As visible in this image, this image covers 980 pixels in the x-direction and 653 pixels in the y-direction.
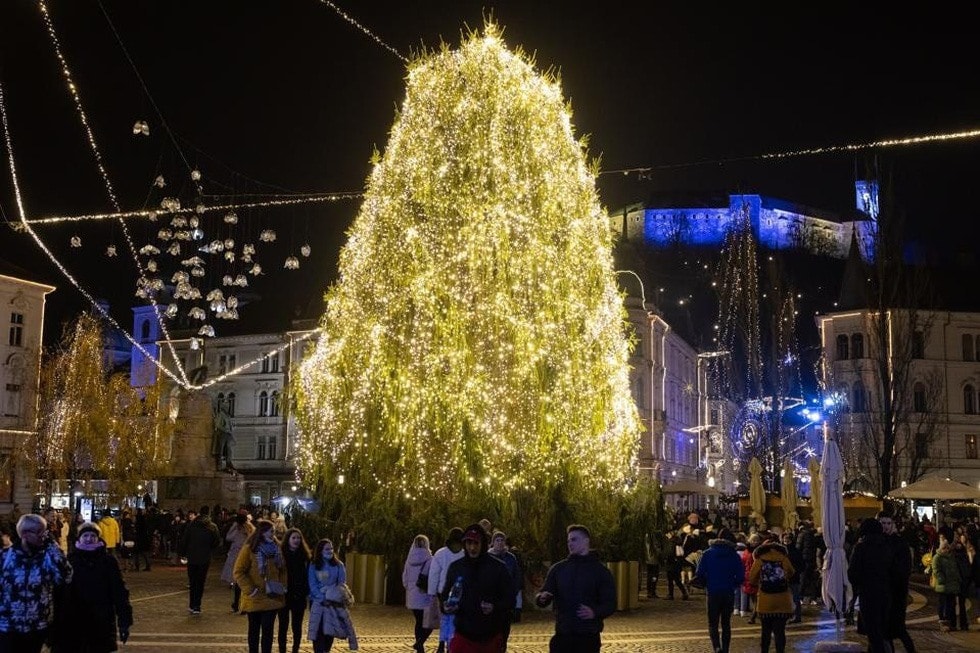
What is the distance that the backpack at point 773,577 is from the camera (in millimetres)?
13766

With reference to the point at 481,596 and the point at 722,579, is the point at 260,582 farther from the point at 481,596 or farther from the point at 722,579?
the point at 722,579

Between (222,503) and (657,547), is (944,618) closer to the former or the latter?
(657,547)

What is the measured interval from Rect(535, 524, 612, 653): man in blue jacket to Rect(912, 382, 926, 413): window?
62.3 meters

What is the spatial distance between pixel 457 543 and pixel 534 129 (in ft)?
37.4

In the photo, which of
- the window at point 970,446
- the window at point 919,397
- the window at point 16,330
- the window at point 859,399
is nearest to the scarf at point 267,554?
the window at point 16,330

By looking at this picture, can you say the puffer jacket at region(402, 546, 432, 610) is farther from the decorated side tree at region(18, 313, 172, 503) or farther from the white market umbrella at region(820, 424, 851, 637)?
the decorated side tree at region(18, 313, 172, 503)

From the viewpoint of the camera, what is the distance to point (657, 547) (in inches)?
906

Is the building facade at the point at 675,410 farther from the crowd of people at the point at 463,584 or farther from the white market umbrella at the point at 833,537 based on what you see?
the crowd of people at the point at 463,584

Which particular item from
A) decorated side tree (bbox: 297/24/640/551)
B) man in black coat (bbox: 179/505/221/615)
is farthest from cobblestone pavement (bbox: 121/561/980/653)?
decorated side tree (bbox: 297/24/640/551)

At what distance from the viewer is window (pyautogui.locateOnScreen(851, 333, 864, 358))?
227 ft

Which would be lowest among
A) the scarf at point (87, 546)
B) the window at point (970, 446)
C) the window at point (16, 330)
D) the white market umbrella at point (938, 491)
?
the scarf at point (87, 546)

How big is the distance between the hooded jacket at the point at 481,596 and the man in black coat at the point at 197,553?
39.5 ft

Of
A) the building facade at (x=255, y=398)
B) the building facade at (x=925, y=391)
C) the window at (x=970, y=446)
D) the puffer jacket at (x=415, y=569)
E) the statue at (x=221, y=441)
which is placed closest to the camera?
the puffer jacket at (x=415, y=569)

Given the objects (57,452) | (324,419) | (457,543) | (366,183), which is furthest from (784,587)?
(57,452)
